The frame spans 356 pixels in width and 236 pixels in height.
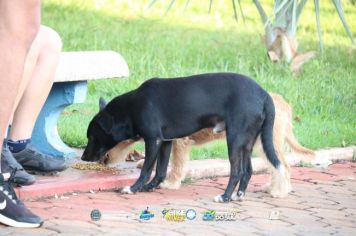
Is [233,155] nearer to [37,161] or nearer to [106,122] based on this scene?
[106,122]

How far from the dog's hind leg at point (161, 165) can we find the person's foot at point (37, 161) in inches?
23.7

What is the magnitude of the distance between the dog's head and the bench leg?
337mm

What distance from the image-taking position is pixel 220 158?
22.4 ft

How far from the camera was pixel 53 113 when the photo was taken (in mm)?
6375

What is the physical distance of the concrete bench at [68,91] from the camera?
6211 millimetres

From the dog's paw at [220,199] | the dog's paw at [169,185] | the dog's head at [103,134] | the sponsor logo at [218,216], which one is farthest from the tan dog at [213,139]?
the sponsor logo at [218,216]

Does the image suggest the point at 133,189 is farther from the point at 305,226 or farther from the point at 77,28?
the point at 77,28

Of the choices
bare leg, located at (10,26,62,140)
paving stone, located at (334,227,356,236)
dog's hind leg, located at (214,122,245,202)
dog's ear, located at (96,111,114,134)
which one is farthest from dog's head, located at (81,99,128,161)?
paving stone, located at (334,227,356,236)

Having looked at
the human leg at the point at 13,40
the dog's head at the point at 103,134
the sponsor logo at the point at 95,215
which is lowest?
the sponsor logo at the point at 95,215

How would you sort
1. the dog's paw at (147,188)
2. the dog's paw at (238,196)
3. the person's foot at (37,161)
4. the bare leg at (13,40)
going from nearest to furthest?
the bare leg at (13,40) → the person's foot at (37,161) → the dog's paw at (238,196) → the dog's paw at (147,188)

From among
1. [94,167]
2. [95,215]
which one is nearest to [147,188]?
[94,167]

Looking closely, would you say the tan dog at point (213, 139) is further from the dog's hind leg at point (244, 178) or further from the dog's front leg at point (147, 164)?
the dog's front leg at point (147, 164)

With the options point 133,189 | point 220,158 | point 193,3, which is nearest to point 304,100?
point 220,158

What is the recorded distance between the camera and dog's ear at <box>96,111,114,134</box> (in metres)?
5.92
